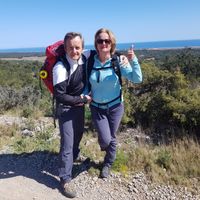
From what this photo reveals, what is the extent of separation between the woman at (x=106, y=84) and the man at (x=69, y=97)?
6.0 inches

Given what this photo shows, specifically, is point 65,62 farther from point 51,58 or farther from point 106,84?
point 106,84

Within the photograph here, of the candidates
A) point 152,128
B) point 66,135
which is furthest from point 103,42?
point 152,128

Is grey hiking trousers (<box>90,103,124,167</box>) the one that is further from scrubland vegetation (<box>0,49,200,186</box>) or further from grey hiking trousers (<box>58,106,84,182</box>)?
scrubland vegetation (<box>0,49,200,186</box>)

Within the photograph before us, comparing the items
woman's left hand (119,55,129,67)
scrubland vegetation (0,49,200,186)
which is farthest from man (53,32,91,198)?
scrubland vegetation (0,49,200,186)

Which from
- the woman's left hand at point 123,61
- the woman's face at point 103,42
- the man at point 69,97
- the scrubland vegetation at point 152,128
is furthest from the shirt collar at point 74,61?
the scrubland vegetation at point 152,128

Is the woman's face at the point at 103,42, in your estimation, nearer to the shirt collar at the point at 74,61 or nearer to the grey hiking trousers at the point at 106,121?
the shirt collar at the point at 74,61

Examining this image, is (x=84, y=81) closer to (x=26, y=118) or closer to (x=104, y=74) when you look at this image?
(x=104, y=74)

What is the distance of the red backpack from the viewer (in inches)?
159

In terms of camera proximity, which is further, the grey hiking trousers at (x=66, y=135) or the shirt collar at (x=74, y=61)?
the grey hiking trousers at (x=66, y=135)

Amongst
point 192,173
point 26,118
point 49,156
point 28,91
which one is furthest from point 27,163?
point 28,91

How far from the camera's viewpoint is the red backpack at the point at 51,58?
4.04 m

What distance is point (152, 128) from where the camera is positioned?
8172 millimetres

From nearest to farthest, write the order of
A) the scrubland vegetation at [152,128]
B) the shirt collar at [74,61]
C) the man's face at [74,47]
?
the man's face at [74,47], the shirt collar at [74,61], the scrubland vegetation at [152,128]

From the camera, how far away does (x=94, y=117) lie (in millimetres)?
4316
